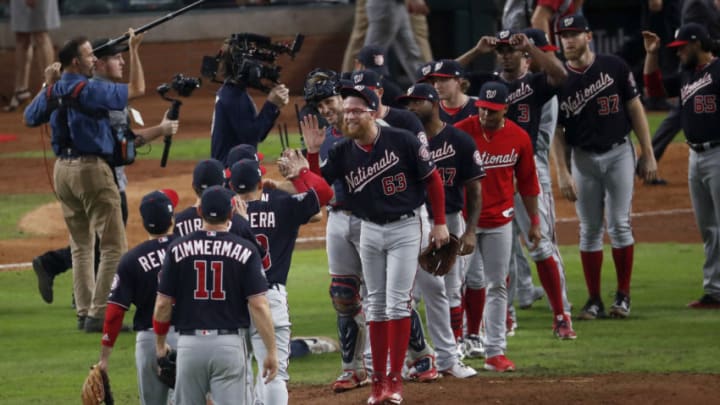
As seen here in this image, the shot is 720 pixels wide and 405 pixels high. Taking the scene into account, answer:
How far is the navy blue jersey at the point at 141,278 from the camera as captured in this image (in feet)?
23.4

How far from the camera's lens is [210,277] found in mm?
6715

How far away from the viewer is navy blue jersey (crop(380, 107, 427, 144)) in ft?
28.4

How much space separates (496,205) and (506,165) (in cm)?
28

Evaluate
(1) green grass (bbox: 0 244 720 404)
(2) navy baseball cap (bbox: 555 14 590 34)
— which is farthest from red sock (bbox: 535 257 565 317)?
(2) navy baseball cap (bbox: 555 14 590 34)

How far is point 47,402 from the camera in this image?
8.54 m

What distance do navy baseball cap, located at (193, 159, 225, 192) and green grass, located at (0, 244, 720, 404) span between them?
164cm

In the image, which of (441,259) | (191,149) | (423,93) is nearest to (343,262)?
(441,259)

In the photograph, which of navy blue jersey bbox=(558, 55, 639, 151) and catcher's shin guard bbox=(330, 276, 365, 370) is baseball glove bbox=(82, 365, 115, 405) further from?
navy blue jersey bbox=(558, 55, 639, 151)

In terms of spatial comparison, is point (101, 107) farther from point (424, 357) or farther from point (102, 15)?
point (102, 15)

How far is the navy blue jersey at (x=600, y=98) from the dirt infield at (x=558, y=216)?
233 cm

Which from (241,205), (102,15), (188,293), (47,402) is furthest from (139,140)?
(102,15)

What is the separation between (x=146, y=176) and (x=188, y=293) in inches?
484

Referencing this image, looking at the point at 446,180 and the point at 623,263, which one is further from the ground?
the point at 446,180

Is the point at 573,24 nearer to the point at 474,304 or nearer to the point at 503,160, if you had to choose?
the point at 503,160
